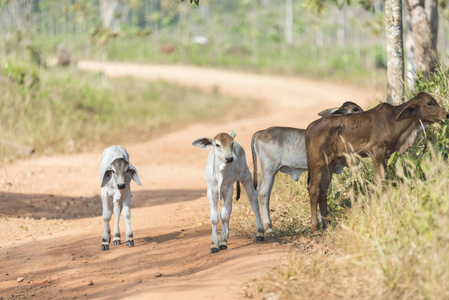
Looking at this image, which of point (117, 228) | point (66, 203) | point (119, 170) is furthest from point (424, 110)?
point (66, 203)

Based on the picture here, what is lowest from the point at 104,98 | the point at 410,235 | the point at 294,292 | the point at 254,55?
the point at 294,292

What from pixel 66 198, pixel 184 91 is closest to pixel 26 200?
pixel 66 198

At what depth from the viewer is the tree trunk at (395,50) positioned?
8461 mm

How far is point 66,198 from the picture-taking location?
11891 millimetres

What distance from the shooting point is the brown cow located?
687 cm

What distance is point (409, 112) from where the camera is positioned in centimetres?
688

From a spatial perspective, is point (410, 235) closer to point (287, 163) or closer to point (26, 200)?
point (287, 163)

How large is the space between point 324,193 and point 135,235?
2651 mm

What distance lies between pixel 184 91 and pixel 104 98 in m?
4.47

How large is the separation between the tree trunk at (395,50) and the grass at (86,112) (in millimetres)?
9365

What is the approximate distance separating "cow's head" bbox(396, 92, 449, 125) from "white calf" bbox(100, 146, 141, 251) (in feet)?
10.9

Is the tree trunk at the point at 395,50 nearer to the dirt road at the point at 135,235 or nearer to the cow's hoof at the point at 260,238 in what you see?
the cow's hoof at the point at 260,238

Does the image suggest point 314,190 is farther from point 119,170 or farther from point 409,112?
point 119,170

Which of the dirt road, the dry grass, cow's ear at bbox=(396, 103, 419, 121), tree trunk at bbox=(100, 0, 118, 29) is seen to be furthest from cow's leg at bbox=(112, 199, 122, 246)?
tree trunk at bbox=(100, 0, 118, 29)
